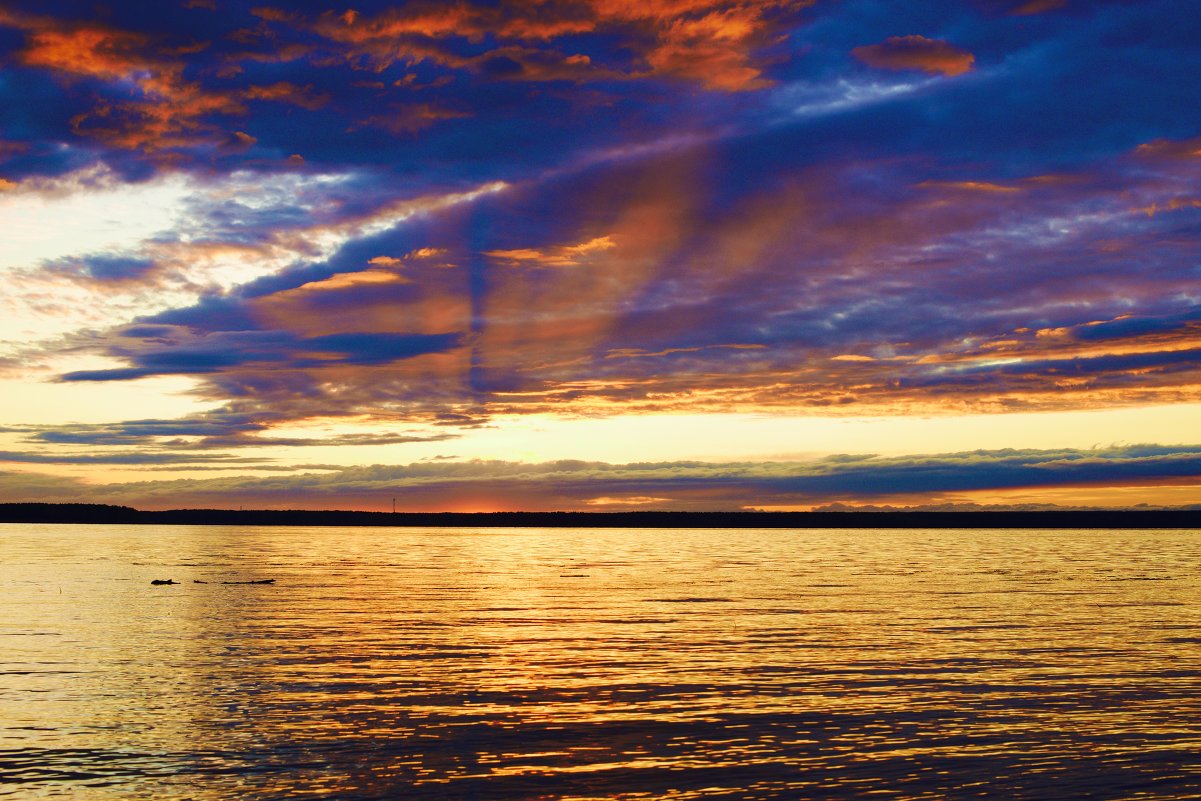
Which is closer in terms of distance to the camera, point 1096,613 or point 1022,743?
point 1022,743

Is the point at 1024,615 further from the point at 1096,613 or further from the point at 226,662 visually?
the point at 226,662

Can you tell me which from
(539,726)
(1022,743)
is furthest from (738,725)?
(1022,743)

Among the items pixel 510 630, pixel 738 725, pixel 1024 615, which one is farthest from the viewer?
pixel 1024 615

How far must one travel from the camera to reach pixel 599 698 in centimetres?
3372

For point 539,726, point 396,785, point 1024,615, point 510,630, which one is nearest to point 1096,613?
point 1024,615

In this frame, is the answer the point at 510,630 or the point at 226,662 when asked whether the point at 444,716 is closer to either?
the point at 226,662

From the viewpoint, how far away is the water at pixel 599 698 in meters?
24.1

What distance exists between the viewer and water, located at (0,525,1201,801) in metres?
24.1

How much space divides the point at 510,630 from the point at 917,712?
2601 cm

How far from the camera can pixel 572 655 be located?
43562 millimetres

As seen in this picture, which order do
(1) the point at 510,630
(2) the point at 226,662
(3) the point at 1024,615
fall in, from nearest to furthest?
(2) the point at 226,662, (1) the point at 510,630, (3) the point at 1024,615

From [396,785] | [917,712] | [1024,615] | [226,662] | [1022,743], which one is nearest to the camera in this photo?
[396,785]

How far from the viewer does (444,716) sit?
31.1m

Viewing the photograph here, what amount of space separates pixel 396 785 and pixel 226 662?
68.5 ft
